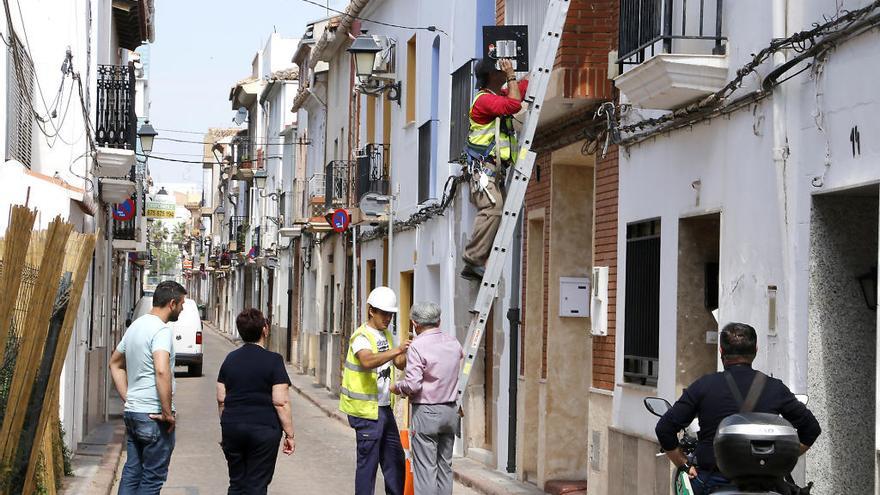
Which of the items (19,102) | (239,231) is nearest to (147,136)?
(19,102)

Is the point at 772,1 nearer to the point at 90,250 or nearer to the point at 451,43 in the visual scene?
the point at 90,250

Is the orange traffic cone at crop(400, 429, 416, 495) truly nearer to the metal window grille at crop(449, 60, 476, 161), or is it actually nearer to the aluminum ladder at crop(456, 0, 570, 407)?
the aluminum ladder at crop(456, 0, 570, 407)

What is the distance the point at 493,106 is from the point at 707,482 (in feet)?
22.0

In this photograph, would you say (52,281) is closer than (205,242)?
Yes

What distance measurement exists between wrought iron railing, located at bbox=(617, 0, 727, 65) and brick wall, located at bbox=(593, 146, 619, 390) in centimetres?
183

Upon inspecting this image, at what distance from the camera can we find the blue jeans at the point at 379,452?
35.0 ft

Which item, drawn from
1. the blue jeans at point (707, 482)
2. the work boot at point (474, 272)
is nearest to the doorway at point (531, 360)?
the work boot at point (474, 272)

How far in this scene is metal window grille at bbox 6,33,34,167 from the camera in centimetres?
1166

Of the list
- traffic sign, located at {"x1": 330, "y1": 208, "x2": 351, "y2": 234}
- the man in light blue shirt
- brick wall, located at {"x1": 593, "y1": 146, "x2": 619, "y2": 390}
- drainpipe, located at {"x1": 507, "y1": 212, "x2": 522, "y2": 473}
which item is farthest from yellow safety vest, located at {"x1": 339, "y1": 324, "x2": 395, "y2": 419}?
traffic sign, located at {"x1": 330, "y1": 208, "x2": 351, "y2": 234}

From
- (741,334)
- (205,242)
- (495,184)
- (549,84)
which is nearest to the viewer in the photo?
(741,334)

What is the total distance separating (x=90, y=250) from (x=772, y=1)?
4817 millimetres

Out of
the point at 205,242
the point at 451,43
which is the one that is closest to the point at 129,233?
the point at 451,43

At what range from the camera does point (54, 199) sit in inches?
460

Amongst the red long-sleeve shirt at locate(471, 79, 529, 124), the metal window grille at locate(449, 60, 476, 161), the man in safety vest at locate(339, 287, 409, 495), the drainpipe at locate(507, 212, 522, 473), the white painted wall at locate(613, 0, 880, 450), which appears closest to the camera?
the white painted wall at locate(613, 0, 880, 450)
